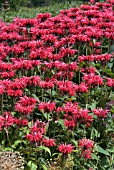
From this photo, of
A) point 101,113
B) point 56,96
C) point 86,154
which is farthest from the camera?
point 56,96

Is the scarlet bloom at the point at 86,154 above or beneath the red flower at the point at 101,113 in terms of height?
beneath

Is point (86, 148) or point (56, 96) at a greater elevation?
point (56, 96)

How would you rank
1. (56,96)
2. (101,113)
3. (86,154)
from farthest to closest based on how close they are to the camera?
1. (56,96)
2. (101,113)
3. (86,154)

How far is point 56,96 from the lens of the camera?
4914 millimetres

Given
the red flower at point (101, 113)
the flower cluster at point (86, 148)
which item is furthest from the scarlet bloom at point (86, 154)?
the red flower at point (101, 113)

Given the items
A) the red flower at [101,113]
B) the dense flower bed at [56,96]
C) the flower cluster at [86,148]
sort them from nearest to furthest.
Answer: the flower cluster at [86,148] → the dense flower bed at [56,96] → the red flower at [101,113]

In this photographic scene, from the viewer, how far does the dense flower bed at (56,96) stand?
13.5 ft

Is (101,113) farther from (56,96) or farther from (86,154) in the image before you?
(56,96)

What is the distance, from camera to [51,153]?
4340 mm

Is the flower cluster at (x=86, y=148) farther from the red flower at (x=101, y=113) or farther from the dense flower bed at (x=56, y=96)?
the red flower at (x=101, y=113)

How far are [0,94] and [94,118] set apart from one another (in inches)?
39.7

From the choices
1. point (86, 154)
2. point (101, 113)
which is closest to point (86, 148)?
point (86, 154)

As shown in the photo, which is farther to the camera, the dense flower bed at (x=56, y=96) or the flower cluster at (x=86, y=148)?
the dense flower bed at (x=56, y=96)

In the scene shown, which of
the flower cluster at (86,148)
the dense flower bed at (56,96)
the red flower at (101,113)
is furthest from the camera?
the red flower at (101,113)
